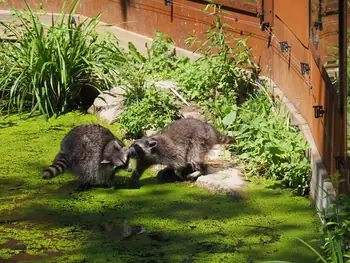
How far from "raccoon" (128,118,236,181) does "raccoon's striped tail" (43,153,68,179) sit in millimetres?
760

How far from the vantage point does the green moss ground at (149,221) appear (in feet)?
21.3

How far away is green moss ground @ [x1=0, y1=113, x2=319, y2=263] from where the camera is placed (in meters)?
6.50

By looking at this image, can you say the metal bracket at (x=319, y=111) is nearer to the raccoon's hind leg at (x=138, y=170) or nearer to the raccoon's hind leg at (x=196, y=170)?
the raccoon's hind leg at (x=196, y=170)

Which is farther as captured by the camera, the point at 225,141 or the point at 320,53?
the point at 225,141

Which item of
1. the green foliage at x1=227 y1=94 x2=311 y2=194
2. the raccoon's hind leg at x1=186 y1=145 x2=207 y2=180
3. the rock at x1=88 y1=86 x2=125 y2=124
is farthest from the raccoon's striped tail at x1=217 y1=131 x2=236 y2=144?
the rock at x1=88 y1=86 x2=125 y2=124

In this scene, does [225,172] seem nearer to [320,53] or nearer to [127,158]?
[127,158]

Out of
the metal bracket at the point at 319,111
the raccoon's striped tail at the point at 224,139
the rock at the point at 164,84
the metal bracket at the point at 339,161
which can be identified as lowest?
the metal bracket at the point at 339,161

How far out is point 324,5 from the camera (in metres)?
6.93

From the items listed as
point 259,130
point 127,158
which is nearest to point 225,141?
point 259,130

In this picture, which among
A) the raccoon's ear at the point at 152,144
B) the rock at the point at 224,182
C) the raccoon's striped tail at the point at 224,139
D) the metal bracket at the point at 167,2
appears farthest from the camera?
the metal bracket at the point at 167,2

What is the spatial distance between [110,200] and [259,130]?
70.0 inches

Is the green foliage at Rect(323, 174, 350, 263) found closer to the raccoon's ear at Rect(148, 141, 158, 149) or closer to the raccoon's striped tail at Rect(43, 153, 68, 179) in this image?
the raccoon's ear at Rect(148, 141, 158, 149)

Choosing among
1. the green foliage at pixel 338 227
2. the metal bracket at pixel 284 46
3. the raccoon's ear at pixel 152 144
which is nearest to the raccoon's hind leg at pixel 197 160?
the raccoon's ear at pixel 152 144

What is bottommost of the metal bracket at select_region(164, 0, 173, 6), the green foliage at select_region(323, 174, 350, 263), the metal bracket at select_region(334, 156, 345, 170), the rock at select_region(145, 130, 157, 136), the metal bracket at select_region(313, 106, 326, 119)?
the green foliage at select_region(323, 174, 350, 263)
